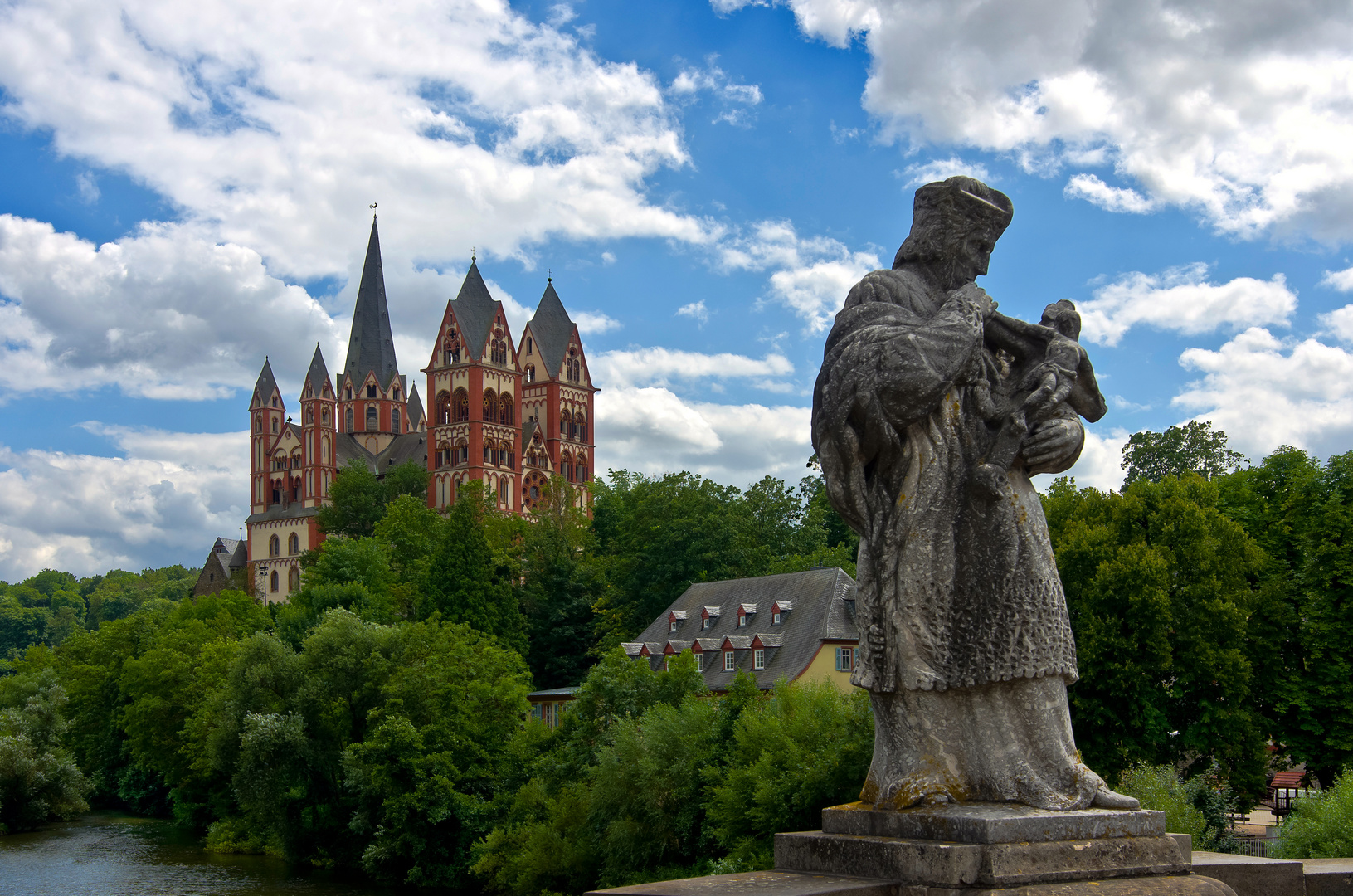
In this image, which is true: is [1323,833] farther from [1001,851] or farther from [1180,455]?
[1180,455]

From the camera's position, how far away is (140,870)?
42.1m

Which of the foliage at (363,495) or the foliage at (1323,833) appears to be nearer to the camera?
the foliage at (1323,833)

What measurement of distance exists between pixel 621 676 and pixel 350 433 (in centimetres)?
10386

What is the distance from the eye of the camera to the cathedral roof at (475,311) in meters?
121

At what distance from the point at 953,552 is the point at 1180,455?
167ft

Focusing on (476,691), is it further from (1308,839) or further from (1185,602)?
(1308,839)

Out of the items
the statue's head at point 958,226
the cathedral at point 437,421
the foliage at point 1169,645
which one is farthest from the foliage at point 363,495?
the statue's head at point 958,226

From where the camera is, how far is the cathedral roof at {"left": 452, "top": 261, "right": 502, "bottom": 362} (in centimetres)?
12138

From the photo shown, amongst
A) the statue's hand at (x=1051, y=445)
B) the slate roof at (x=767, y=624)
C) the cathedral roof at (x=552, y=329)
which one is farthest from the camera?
the cathedral roof at (x=552, y=329)

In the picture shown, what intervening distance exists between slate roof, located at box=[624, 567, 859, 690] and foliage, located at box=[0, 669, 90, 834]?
2560 centimetres

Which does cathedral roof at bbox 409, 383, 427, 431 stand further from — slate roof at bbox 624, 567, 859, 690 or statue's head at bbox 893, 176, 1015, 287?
statue's head at bbox 893, 176, 1015, 287

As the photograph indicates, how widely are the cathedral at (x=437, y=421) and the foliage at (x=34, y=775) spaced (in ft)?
175

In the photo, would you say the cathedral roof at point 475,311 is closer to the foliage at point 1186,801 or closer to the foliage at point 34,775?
the foliage at point 34,775

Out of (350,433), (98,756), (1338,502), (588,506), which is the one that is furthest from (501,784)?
(350,433)
